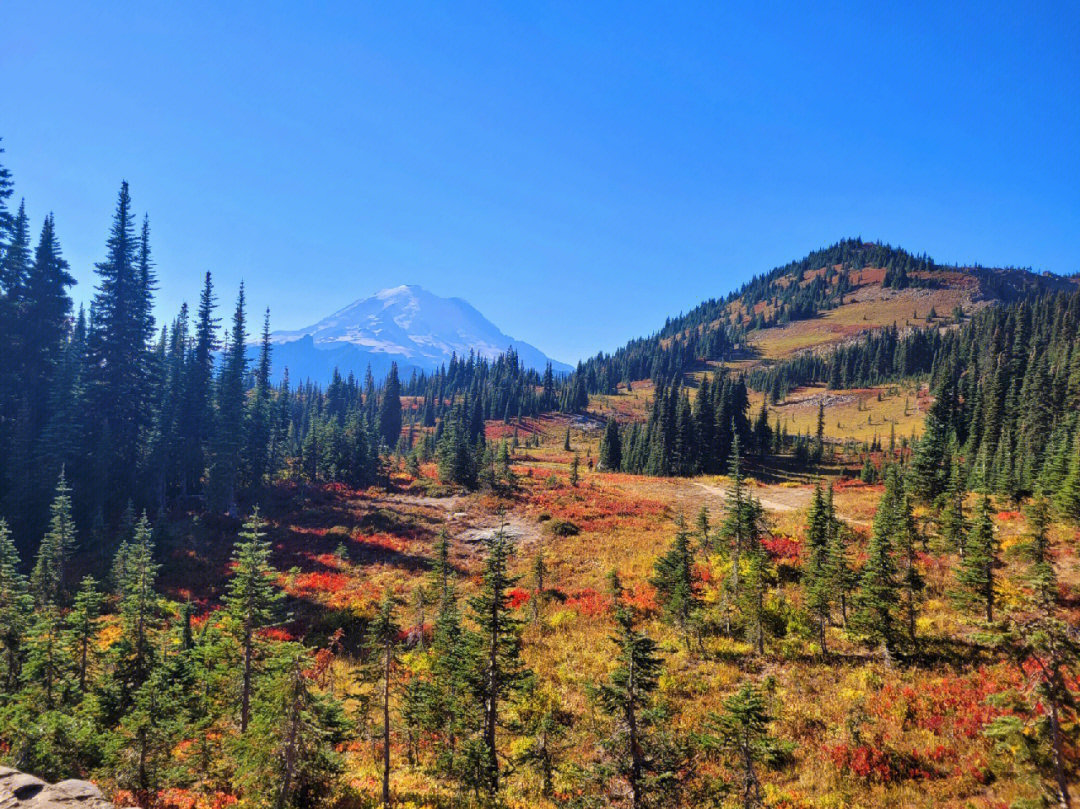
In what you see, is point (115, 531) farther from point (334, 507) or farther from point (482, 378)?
point (482, 378)

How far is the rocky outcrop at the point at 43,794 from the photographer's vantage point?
25.5 ft

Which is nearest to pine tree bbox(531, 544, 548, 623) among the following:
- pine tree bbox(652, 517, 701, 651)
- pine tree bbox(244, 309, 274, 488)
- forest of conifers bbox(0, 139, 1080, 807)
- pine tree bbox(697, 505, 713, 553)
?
forest of conifers bbox(0, 139, 1080, 807)

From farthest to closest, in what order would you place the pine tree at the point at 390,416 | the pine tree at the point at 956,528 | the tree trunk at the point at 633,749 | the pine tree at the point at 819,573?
the pine tree at the point at 390,416, the pine tree at the point at 956,528, the pine tree at the point at 819,573, the tree trunk at the point at 633,749

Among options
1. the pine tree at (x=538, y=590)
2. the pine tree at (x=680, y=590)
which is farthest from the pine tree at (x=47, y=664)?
the pine tree at (x=680, y=590)

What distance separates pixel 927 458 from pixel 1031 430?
1417 inches

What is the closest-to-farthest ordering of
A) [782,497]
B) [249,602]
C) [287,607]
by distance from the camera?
1. [249,602]
2. [287,607]
3. [782,497]

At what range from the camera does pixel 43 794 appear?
8070 millimetres

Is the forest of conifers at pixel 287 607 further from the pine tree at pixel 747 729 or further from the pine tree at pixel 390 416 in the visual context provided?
the pine tree at pixel 390 416

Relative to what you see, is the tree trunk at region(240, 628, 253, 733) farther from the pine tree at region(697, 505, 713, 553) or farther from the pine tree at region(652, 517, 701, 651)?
the pine tree at region(697, 505, 713, 553)

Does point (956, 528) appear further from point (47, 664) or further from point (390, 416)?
point (390, 416)

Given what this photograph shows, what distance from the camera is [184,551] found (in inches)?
1474

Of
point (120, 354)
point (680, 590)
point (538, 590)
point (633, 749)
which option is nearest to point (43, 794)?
point (633, 749)

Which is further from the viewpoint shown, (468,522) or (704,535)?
(468,522)

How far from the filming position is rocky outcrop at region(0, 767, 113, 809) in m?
7.76
